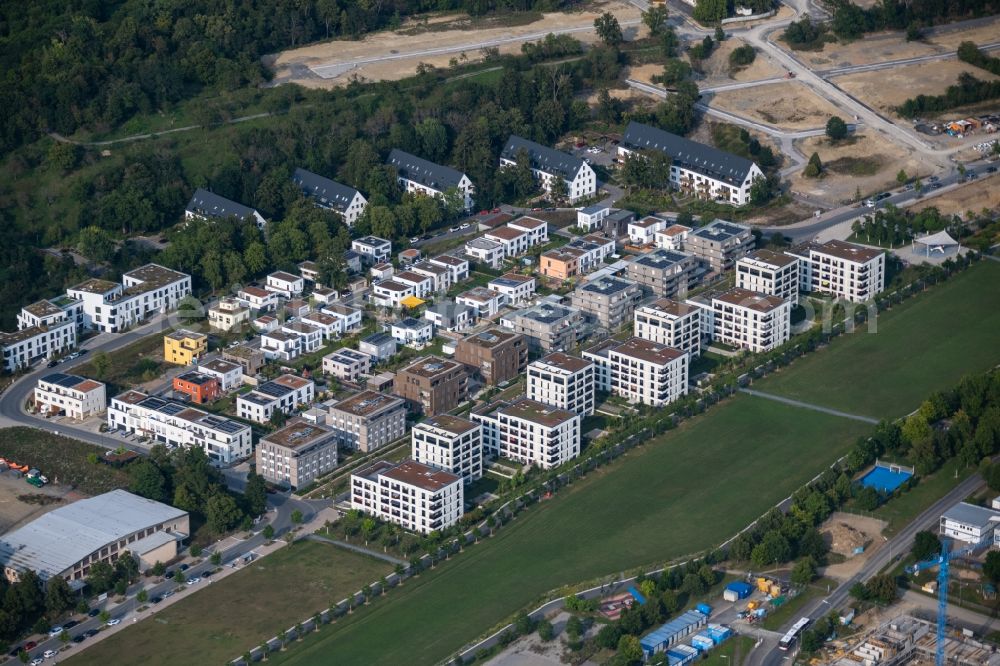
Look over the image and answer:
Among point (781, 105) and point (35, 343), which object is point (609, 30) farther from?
point (35, 343)

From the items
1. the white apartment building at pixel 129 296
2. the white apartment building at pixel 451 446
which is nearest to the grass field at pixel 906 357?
the white apartment building at pixel 451 446

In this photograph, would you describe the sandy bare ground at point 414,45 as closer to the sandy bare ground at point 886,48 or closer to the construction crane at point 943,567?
the sandy bare ground at point 886,48

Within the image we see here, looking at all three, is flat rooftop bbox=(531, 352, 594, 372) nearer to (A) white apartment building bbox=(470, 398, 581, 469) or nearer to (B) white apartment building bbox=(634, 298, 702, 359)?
(A) white apartment building bbox=(470, 398, 581, 469)

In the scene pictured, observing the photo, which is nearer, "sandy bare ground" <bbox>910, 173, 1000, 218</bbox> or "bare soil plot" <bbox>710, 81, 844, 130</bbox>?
"sandy bare ground" <bbox>910, 173, 1000, 218</bbox>

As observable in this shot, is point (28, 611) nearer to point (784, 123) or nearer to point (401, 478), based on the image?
point (401, 478)

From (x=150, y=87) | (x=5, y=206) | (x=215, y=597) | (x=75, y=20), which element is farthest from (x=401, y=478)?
(x=75, y=20)

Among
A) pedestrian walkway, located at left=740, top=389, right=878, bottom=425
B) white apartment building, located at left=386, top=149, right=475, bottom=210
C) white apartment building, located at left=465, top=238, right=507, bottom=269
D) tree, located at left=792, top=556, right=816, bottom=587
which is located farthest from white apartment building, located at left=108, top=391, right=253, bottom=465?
white apartment building, located at left=386, top=149, right=475, bottom=210
